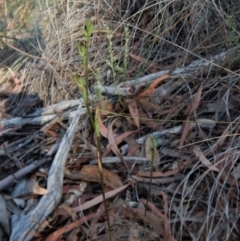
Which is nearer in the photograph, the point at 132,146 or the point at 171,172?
the point at 171,172

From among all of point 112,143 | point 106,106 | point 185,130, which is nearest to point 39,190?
point 112,143

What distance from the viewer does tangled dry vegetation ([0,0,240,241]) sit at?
1679mm

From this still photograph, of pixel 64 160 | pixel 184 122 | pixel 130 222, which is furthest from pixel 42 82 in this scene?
pixel 130 222

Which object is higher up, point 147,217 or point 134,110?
point 134,110

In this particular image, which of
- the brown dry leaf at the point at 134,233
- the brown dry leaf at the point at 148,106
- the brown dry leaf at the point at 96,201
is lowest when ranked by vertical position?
the brown dry leaf at the point at 134,233

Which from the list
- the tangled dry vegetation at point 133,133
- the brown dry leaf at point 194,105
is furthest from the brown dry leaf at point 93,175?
the brown dry leaf at point 194,105

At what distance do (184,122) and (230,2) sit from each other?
779 mm

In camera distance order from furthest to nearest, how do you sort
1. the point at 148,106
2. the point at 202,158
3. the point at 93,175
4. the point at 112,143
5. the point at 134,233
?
1. the point at 148,106
2. the point at 112,143
3. the point at 93,175
4. the point at 202,158
5. the point at 134,233

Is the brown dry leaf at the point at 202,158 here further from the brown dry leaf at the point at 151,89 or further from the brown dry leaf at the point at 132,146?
the brown dry leaf at the point at 151,89

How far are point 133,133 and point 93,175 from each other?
258 millimetres

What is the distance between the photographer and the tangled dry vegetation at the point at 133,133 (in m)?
1.68

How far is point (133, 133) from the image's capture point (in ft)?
6.58

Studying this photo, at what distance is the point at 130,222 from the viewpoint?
5.47 feet

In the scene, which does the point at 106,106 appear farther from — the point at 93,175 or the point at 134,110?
the point at 93,175
